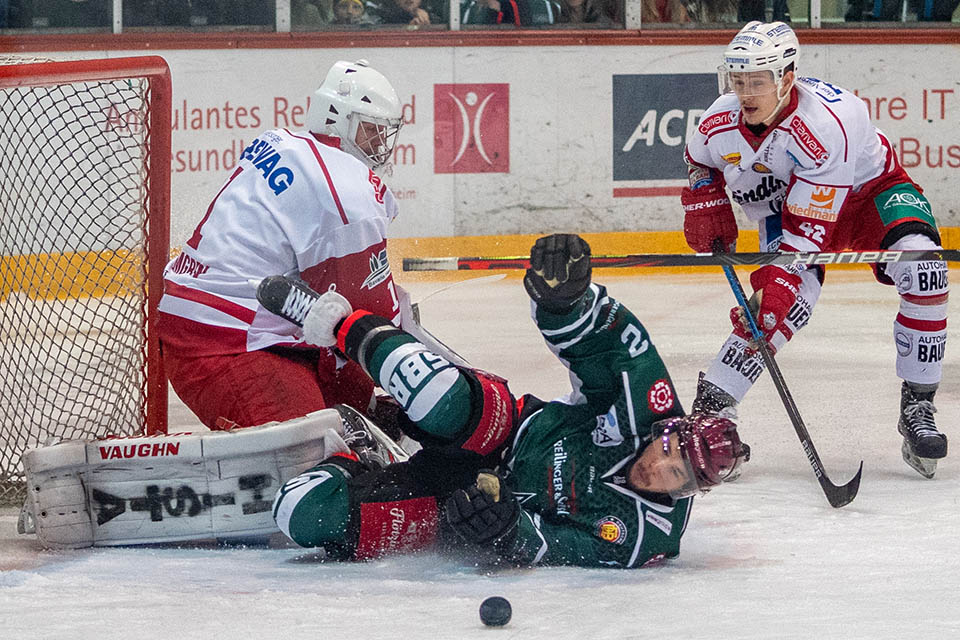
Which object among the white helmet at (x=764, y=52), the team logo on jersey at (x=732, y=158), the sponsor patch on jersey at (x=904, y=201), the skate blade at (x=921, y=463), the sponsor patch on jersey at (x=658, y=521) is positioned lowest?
the skate blade at (x=921, y=463)

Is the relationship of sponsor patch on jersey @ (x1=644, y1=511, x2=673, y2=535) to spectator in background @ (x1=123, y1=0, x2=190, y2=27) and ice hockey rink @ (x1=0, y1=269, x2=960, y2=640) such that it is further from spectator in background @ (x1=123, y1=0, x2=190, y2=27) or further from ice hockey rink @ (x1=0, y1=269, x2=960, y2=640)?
spectator in background @ (x1=123, y1=0, x2=190, y2=27)

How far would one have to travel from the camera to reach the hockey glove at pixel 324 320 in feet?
7.29

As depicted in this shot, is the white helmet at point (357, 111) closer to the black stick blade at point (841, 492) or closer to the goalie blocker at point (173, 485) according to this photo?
the goalie blocker at point (173, 485)

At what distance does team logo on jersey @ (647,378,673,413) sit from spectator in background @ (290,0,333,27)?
469 cm

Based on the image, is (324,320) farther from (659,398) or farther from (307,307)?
(659,398)

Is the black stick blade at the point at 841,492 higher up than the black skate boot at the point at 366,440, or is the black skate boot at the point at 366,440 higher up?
the black skate boot at the point at 366,440

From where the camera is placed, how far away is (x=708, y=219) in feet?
10.8

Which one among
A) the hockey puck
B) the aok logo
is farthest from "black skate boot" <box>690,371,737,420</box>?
the aok logo

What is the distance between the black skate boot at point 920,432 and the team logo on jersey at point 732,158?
67cm


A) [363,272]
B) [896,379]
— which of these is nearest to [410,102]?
[896,379]

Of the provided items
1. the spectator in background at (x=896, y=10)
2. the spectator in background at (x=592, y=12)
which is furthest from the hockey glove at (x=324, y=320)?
the spectator in background at (x=896, y=10)

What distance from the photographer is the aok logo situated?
21.1 ft

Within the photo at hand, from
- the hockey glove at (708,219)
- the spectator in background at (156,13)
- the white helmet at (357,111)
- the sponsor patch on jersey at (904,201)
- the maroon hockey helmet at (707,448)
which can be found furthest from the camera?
the spectator in background at (156,13)

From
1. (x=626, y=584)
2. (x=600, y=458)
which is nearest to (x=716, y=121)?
(x=600, y=458)
